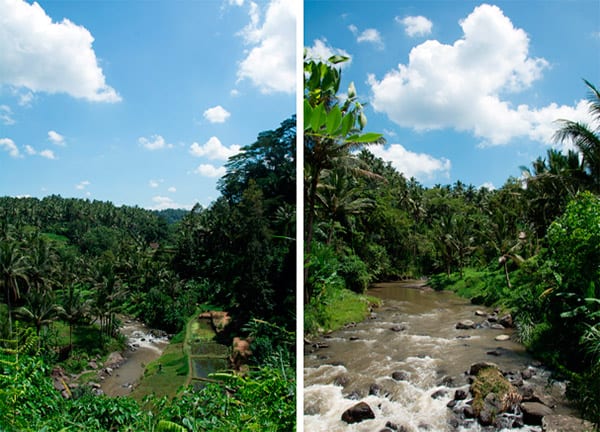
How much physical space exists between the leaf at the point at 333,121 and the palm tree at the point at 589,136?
211cm

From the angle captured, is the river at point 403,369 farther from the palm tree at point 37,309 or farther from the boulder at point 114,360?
the palm tree at point 37,309

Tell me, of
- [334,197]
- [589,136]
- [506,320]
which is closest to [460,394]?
[506,320]

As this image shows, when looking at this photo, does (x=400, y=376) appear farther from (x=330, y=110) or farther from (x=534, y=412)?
(x=330, y=110)

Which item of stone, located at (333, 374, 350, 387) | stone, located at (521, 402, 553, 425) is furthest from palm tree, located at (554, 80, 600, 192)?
stone, located at (333, 374, 350, 387)

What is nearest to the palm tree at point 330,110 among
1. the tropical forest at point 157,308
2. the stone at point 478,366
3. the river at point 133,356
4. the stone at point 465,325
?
the tropical forest at point 157,308

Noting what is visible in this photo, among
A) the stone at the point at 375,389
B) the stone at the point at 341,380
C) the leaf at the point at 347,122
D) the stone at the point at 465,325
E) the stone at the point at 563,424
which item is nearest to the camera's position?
the leaf at the point at 347,122

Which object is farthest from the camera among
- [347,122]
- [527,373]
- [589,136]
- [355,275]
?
[355,275]

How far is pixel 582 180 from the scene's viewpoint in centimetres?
239

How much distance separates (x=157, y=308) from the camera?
5.06ft

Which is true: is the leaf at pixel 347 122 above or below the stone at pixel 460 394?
above

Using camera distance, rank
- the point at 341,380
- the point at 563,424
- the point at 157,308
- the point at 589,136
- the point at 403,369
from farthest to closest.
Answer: the point at 341,380, the point at 403,369, the point at 589,136, the point at 563,424, the point at 157,308

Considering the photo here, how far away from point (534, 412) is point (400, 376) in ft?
2.16

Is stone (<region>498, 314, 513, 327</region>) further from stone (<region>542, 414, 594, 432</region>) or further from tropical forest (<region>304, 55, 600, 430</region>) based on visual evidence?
stone (<region>542, 414, 594, 432</region>)

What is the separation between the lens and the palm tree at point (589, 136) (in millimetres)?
2105
